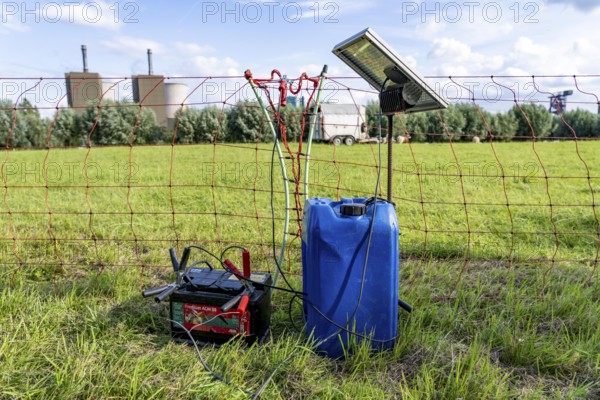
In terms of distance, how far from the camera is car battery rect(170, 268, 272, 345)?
2.02 m

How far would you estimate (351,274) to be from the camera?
1895mm

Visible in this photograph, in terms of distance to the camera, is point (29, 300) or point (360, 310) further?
point (29, 300)

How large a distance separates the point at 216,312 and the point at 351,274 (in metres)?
0.68

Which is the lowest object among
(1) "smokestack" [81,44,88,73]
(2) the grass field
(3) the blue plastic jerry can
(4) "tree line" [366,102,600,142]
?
(2) the grass field

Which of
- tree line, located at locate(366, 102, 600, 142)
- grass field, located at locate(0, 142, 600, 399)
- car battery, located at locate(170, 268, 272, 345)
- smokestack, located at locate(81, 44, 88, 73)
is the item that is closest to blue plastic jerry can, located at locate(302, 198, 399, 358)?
grass field, located at locate(0, 142, 600, 399)

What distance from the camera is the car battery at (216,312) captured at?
6.61 ft

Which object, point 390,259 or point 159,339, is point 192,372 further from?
point 390,259

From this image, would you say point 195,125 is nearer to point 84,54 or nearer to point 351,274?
point 84,54

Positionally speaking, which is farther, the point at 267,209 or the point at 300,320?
the point at 267,209

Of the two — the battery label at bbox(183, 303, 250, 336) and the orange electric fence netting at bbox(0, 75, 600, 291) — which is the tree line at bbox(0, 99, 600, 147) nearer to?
the orange electric fence netting at bbox(0, 75, 600, 291)

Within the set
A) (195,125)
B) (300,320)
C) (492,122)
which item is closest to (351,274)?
(300,320)

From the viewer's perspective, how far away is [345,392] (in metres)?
1.71

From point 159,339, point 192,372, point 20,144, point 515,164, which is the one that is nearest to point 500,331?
point 192,372

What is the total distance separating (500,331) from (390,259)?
80 centimetres
